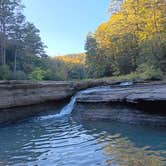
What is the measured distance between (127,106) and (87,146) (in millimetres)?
2788

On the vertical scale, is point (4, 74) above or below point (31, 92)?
above

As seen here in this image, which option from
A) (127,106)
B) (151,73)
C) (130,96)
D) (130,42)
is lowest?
(127,106)

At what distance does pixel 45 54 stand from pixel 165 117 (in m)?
30.2

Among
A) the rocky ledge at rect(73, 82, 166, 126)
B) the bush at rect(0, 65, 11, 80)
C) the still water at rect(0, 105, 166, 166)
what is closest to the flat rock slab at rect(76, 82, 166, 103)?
the rocky ledge at rect(73, 82, 166, 126)

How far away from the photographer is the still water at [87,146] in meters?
3.68

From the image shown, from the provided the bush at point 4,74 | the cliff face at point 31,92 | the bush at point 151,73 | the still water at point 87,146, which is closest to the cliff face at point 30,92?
the cliff face at point 31,92

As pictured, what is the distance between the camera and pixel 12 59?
89.6ft

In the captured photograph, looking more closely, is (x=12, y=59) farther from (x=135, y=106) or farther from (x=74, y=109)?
(x=135, y=106)

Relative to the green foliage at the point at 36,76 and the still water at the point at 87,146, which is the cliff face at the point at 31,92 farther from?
the green foliage at the point at 36,76

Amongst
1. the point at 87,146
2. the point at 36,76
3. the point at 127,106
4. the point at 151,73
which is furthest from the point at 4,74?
the point at 87,146

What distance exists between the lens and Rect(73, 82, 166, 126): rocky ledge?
6121 millimetres

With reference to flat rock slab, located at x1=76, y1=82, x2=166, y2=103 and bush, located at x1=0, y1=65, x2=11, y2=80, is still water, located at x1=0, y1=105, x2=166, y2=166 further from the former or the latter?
bush, located at x1=0, y1=65, x2=11, y2=80

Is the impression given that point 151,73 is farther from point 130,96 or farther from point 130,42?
point 130,96

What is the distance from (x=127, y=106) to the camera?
276 inches
